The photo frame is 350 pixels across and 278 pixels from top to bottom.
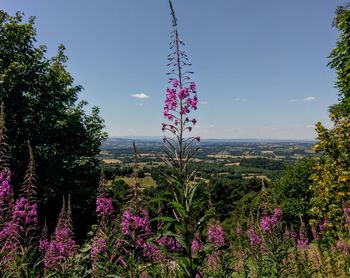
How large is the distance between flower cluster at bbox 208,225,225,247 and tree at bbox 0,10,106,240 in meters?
13.5

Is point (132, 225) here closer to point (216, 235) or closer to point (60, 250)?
point (60, 250)

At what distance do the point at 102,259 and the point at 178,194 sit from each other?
106 inches

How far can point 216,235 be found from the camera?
769 centimetres

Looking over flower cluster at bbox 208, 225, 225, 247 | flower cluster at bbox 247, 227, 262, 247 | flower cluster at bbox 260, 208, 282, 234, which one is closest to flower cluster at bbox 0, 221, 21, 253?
flower cluster at bbox 208, 225, 225, 247

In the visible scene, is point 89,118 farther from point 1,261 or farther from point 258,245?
point 1,261

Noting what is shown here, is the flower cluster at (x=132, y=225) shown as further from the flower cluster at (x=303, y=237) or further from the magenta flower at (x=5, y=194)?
the flower cluster at (x=303, y=237)

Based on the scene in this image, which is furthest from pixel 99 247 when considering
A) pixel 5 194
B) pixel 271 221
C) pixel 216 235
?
pixel 271 221

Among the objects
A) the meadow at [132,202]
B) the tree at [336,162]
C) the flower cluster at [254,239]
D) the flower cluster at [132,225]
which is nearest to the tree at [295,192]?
Result: the meadow at [132,202]

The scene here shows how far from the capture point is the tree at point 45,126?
63.3 feet

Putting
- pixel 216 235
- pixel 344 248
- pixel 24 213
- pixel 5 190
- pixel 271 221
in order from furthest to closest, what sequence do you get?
pixel 344 248 → pixel 271 221 → pixel 216 235 → pixel 24 213 → pixel 5 190

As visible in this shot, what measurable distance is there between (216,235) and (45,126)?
15.9 metres

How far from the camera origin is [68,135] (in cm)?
2203

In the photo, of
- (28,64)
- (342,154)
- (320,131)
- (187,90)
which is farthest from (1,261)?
(28,64)

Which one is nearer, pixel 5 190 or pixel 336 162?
pixel 5 190
